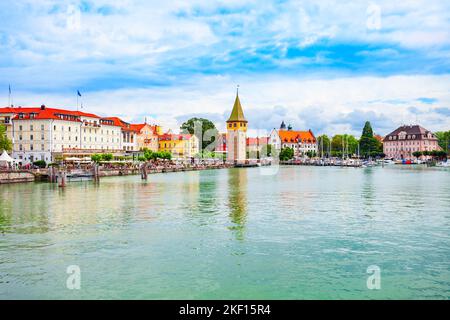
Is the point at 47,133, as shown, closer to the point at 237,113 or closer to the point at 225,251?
the point at 225,251

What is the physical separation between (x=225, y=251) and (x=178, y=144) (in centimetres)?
10566

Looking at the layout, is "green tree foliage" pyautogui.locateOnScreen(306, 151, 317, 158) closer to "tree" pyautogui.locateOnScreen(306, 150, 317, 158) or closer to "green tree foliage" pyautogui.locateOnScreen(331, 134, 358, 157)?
"tree" pyautogui.locateOnScreen(306, 150, 317, 158)

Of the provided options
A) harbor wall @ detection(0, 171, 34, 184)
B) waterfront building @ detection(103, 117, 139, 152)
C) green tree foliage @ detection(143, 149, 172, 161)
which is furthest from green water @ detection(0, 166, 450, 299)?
waterfront building @ detection(103, 117, 139, 152)

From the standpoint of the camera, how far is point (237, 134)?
13375 cm

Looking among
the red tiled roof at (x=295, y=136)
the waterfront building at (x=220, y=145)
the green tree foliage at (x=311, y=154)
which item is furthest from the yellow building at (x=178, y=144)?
the green tree foliage at (x=311, y=154)

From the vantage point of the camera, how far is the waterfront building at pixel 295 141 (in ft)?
571

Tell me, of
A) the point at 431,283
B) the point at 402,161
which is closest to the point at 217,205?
the point at 431,283

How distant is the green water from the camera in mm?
13070

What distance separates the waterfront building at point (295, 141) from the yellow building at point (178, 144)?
171ft

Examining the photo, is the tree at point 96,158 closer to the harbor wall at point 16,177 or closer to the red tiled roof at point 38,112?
the red tiled roof at point 38,112

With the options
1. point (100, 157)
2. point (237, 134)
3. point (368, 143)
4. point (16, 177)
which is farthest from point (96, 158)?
point (368, 143)

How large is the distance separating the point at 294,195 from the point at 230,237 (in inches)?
764

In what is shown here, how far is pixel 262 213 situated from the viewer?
26891mm
